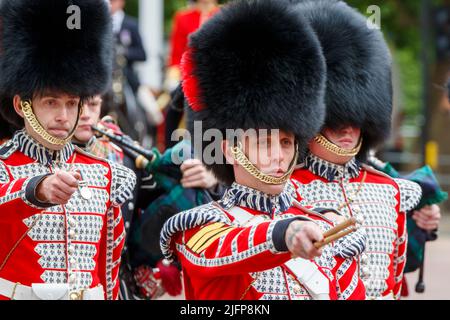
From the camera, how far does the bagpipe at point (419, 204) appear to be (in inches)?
235

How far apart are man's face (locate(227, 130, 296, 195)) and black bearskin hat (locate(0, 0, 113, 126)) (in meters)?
0.85

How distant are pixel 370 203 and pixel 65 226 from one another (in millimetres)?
1351

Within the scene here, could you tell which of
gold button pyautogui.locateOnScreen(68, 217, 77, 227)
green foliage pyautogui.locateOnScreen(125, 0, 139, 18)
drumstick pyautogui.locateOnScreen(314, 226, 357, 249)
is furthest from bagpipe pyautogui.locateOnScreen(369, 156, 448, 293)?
green foliage pyautogui.locateOnScreen(125, 0, 139, 18)

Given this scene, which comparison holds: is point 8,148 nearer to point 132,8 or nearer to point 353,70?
point 353,70

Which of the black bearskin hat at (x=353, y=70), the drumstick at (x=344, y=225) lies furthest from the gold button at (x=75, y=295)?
the drumstick at (x=344, y=225)

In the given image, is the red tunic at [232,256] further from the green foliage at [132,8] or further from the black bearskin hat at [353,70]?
the green foliage at [132,8]

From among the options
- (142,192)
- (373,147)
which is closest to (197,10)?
(142,192)

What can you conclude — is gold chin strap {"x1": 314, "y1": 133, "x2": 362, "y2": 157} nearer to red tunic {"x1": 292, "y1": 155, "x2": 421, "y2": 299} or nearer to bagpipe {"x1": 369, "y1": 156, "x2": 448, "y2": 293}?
red tunic {"x1": 292, "y1": 155, "x2": 421, "y2": 299}

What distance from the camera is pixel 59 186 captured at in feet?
13.3

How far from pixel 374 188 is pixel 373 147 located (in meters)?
0.33

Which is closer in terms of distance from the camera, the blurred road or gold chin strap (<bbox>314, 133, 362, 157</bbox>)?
gold chin strap (<bbox>314, 133, 362, 157</bbox>)

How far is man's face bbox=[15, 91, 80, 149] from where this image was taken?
4762 mm

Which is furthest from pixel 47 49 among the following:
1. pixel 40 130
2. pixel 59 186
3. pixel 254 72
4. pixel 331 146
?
pixel 331 146

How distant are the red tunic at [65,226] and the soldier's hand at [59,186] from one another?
24 centimetres
